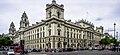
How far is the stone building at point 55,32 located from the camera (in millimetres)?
95131

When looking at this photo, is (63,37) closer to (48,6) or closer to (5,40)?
(48,6)

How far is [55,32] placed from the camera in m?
94.2

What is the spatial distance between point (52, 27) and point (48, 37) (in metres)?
5.42

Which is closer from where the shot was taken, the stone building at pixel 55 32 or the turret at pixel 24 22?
the stone building at pixel 55 32

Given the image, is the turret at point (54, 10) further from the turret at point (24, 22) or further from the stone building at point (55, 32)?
the turret at point (24, 22)

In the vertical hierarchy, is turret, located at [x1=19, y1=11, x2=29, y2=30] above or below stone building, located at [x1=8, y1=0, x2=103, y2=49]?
above

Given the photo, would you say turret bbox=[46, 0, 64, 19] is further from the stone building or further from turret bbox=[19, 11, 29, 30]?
turret bbox=[19, 11, 29, 30]

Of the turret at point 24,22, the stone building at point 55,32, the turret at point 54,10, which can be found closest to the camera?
the stone building at point 55,32

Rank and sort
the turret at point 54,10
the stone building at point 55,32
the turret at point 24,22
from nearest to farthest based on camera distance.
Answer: the stone building at point 55,32 < the turret at point 54,10 < the turret at point 24,22

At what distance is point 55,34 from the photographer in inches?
3703

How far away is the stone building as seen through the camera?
9513 centimetres

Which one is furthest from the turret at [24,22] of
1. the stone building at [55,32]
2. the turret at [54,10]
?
the turret at [54,10]

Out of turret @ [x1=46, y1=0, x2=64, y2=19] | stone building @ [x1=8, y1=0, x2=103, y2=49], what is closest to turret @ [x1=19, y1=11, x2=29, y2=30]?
stone building @ [x1=8, y1=0, x2=103, y2=49]

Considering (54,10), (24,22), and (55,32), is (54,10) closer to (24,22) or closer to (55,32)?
(55,32)
